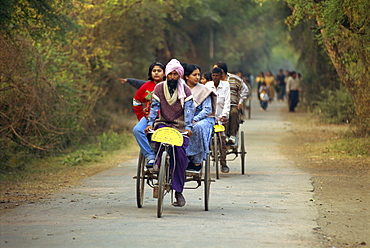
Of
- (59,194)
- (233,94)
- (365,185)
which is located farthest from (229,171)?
(59,194)

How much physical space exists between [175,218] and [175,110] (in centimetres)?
136

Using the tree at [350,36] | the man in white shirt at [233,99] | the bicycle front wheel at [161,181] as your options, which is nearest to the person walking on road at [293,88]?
the tree at [350,36]

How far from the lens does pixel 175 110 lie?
8602 millimetres

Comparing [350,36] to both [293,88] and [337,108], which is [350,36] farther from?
[293,88]

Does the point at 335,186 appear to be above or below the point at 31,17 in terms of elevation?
below

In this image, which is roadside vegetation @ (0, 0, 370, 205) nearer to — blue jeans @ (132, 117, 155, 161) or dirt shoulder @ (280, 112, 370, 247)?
dirt shoulder @ (280, 112, 370, 247)

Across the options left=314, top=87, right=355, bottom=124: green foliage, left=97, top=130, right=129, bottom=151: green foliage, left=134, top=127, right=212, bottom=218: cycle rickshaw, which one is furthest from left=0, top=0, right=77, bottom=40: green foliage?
left=314, top=87, right=355, bottom=124: green foliage

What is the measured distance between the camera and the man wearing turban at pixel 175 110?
8531mm

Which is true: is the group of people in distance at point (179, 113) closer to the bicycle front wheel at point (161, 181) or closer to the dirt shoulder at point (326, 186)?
the bicycle front wheel at point (161, 181)

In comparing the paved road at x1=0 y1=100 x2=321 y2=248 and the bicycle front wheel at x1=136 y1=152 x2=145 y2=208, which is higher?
the bicycle front wheel at x1=136 y1=152 x2=145 y2=208

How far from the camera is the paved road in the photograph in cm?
676

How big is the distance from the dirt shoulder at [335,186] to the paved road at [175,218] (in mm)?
194

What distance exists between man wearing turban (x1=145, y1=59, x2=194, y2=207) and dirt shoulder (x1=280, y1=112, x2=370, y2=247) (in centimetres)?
173

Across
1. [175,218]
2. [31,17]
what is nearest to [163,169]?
[175,218]
